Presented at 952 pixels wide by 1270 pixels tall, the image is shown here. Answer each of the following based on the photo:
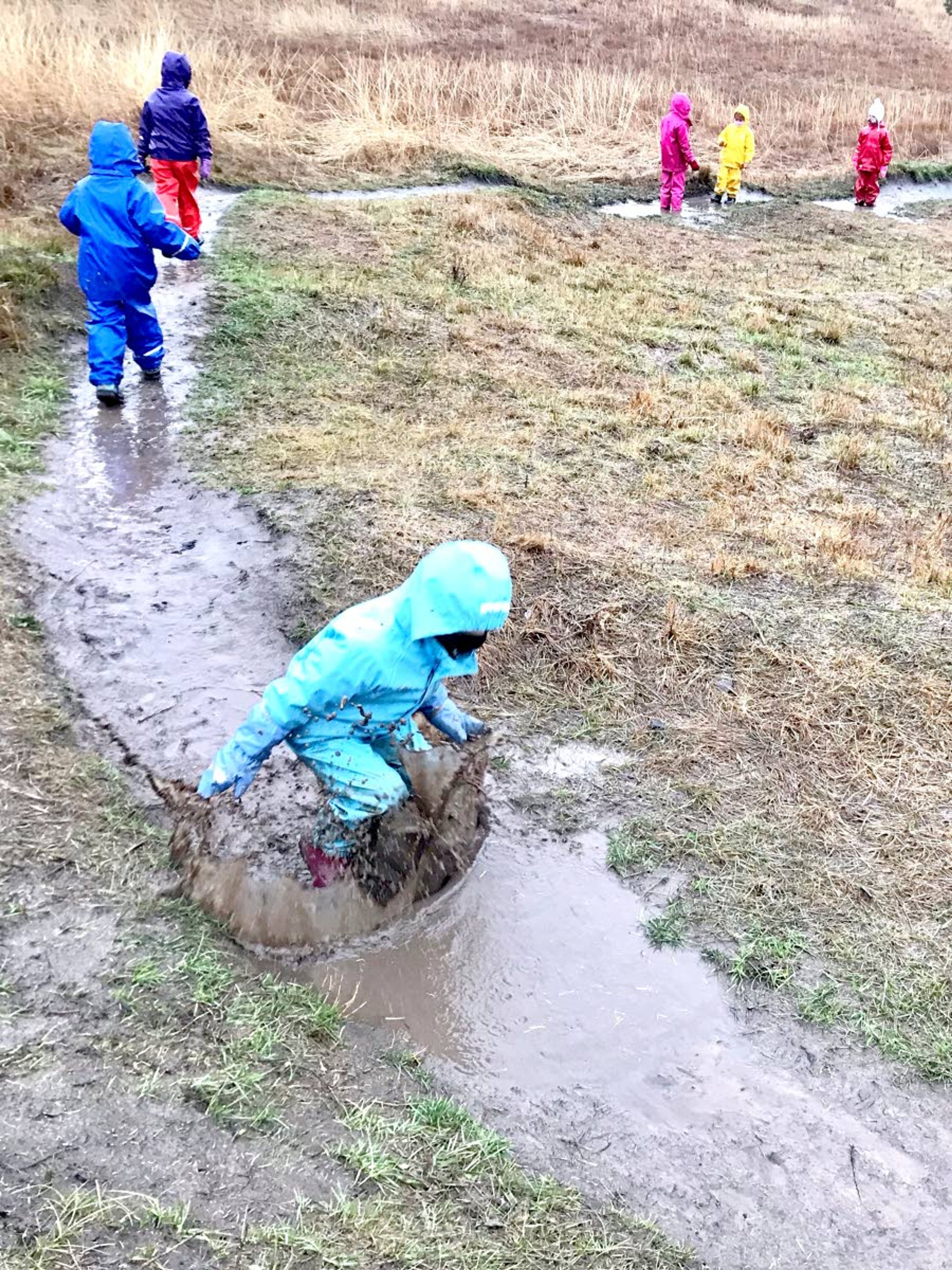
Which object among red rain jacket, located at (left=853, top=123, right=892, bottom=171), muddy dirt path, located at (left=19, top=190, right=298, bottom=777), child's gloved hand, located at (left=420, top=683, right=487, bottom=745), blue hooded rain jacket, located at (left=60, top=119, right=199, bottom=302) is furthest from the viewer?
red rain jacket, located at (left=853, top=123, right=892, bottom=171)

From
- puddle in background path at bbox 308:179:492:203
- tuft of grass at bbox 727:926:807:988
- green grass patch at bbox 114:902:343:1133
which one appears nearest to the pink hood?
puddle in background path at bbox 308:179:492:203


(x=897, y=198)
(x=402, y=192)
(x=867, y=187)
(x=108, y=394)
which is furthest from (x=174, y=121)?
(x=897, y=198)

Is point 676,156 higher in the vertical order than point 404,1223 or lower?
higher

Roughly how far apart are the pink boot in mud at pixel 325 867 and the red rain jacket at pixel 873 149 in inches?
604

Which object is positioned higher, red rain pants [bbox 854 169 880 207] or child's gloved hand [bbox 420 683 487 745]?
red rain pants [bbox 854 169 880 207]

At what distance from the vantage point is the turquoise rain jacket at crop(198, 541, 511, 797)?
2.83m

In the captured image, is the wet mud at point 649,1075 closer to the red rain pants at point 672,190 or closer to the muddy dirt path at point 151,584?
the muddy dirt path at point 151,584

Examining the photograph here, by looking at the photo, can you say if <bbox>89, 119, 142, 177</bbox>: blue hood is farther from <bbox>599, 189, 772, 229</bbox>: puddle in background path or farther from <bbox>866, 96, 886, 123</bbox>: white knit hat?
<bbox>866, 96, 886, 123</bbox>: white knit hat

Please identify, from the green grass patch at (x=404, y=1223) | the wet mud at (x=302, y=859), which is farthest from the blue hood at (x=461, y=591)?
the green grass patch at (x=404, y=1223)

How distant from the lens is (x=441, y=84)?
16922mm

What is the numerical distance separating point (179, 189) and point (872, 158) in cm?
1055

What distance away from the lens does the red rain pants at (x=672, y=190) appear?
46.8ft

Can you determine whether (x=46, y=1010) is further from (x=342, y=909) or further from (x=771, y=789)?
(x=771, y=789)

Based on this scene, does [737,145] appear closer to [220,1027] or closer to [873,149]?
[873,149]
